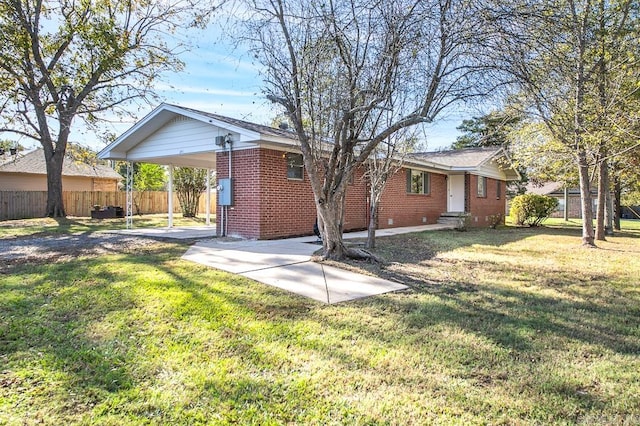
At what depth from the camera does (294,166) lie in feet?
35.9

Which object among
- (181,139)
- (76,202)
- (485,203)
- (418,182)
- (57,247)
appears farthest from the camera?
(76,202)

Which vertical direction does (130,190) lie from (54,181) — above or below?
below

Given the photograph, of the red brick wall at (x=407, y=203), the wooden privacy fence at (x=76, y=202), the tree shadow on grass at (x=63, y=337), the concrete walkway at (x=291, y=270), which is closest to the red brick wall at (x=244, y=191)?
the concrete walkway at (x=291, y=270)

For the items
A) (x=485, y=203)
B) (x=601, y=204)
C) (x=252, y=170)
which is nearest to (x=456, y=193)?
(x=485, y=203)

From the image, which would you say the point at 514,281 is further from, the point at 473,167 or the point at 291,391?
the point at 473,167

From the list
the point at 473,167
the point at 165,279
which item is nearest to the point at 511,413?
the point at 165,279

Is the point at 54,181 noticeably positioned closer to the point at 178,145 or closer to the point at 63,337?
the point at 178,145

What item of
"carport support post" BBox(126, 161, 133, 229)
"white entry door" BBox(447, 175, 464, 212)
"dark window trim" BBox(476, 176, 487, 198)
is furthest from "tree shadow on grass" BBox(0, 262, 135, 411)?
"dark window trim" BBox(476, 176, 487, 198)

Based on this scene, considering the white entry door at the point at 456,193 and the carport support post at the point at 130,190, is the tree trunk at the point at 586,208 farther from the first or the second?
the carport support post at the point at 130,190

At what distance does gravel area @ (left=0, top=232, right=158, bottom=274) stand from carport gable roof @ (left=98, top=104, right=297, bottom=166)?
3267mm

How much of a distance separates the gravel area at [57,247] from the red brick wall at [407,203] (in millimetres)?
8215

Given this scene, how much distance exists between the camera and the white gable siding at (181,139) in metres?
11.0

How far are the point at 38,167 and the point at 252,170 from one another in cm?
2132

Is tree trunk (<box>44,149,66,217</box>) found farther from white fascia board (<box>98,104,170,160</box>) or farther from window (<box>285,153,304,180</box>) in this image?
window (<box>285,153,304,180</box>)
